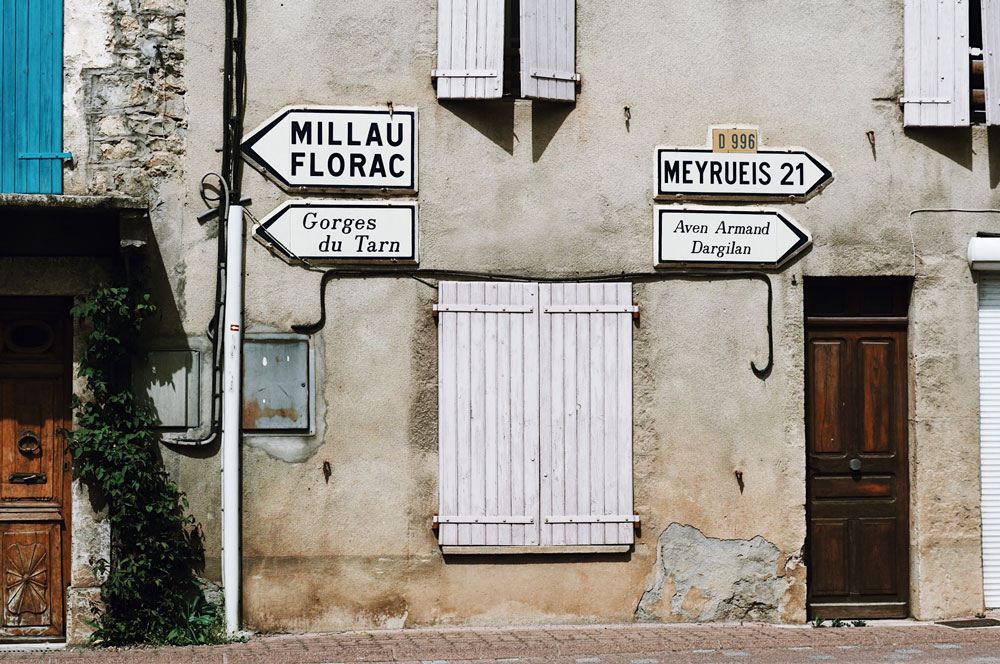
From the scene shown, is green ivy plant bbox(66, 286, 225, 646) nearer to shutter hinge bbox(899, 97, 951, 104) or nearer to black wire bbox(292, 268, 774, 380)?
black wire bbox(292, 268, 774, 380)

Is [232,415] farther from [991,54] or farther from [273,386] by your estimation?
[991,54]

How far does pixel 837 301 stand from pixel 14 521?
19.6ft

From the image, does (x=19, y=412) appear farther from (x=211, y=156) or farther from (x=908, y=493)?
(x=908, y=493)

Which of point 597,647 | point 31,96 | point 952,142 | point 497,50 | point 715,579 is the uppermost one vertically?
point 497,50

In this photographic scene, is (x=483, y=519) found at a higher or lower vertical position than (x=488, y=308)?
lower

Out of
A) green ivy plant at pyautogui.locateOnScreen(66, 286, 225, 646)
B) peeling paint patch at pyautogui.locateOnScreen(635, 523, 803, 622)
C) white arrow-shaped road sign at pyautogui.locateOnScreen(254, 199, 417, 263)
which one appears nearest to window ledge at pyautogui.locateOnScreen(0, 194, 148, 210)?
green ivy plant at pyautogui.locateOnScreen(66, 286, 225, 646)

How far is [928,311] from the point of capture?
780cm

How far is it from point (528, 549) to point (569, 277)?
192cm

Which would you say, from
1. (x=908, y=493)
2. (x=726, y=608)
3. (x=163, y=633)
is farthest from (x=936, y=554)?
(x=163, y=633)

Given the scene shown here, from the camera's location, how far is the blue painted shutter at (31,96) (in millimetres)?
7125

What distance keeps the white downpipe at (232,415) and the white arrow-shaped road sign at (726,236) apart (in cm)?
292

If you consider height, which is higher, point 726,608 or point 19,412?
point 19,412

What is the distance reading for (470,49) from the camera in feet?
24.6

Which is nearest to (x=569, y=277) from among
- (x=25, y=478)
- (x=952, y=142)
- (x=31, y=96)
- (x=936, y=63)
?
(x=952, y=142)
